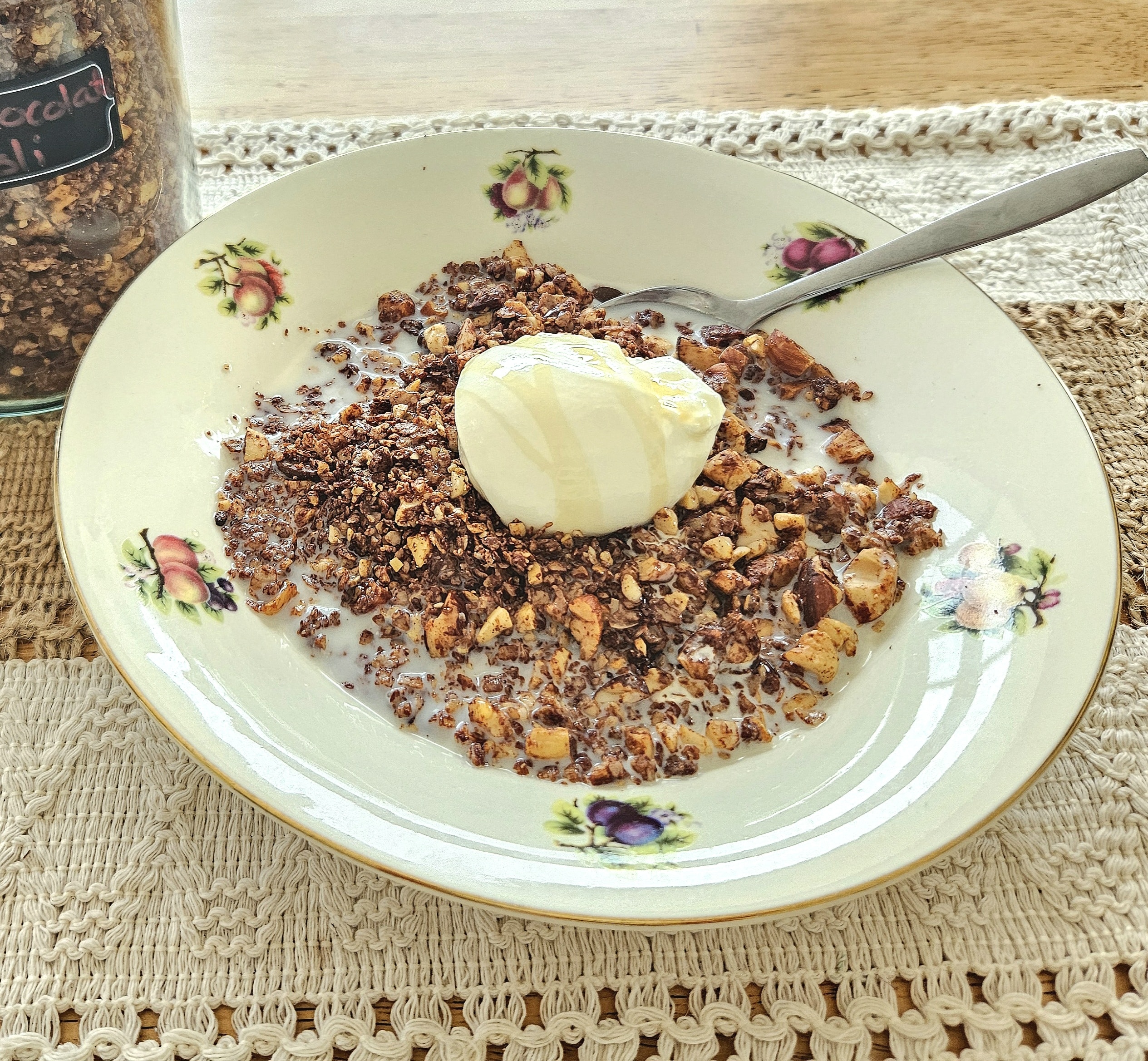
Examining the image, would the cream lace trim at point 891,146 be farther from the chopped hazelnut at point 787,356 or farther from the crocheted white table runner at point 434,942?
the crocheted white table runner at point 434,942

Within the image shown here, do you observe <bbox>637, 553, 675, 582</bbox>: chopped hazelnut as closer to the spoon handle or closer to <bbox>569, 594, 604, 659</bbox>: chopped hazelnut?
<bbox>569, 594, 604, 659</bbox>: chopped hazelnut

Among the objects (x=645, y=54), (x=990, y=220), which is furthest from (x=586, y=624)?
(x=645, y=54)

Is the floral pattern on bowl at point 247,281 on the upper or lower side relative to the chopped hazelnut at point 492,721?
upper

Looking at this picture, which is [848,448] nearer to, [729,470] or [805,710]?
[729,470]

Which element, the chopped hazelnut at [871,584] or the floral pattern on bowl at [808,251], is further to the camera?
the floral pattern on bowl at [808,251]

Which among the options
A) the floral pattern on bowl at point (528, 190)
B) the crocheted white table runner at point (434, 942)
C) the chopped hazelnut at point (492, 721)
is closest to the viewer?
the crocheted white table runner at point (434, 942)

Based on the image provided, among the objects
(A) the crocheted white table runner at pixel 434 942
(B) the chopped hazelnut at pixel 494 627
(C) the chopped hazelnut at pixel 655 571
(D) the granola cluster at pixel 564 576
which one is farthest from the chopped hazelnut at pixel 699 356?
(A) the crocheted white table runner at pixel 434 942
